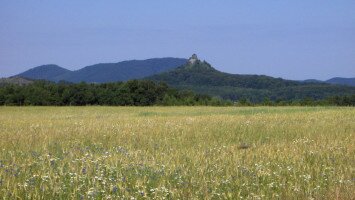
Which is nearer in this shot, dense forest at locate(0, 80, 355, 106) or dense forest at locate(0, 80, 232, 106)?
dense forest at locate(0, 80, 355, 106)

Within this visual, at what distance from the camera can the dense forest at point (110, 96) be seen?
7100 cm

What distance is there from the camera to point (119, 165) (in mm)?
7652

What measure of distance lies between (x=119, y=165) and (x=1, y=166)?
174 centimetres

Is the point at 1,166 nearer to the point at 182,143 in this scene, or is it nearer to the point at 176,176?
the point at 176,176

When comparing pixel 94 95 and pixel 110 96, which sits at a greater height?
pixel 94 95

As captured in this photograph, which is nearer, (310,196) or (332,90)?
(310,196)

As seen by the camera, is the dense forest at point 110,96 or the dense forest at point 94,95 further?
the dense forest at point 94,95

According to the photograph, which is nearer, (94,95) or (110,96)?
(94,95)

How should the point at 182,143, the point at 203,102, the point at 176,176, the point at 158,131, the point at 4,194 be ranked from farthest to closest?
the point at 203,102 < the point at 158,131 < the point at 182,143 < the point at 176,176 < the point at 4,194

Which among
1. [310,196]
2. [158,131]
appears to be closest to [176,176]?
[310,196]

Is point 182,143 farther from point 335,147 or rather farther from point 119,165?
point 119,165

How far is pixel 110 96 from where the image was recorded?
75688 millimetres

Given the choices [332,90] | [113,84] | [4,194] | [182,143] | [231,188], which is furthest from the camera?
[332,90]

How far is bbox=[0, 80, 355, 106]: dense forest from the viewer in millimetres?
71000
